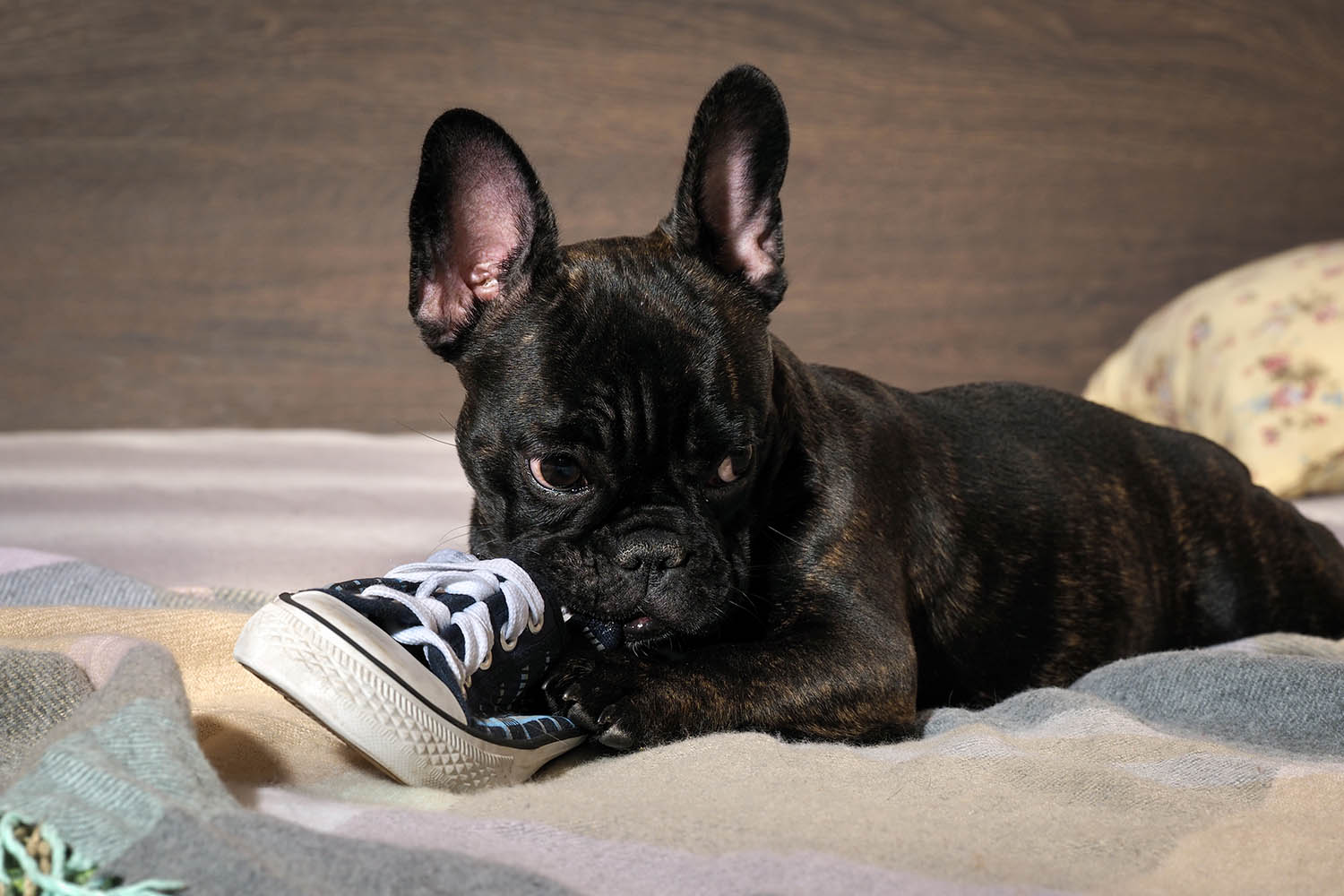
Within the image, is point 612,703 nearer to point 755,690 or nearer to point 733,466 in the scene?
point 755,690

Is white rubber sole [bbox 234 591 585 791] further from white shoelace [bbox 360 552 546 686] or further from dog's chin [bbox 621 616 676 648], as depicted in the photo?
dog's chin [bbox 621 616 676 648]

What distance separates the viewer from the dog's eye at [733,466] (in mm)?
1748

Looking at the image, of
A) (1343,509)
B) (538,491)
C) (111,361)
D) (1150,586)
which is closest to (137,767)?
(538,491)

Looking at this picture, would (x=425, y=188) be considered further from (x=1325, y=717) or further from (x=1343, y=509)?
(x=1343, y=509)

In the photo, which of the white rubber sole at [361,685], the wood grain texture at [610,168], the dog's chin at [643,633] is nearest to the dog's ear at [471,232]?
the dog's chin at [643,633]

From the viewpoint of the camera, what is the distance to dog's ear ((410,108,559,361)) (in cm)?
185

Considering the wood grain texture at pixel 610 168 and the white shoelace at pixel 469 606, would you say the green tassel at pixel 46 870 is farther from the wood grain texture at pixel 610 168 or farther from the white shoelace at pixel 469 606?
the wood grain texture at pixel 610 168

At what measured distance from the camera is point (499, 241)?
1.93 m

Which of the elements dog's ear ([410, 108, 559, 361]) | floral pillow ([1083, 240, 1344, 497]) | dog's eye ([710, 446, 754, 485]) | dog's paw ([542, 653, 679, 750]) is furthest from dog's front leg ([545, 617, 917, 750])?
floral pillow ([1083, 240, 1344, 497])

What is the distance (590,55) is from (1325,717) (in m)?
3.59

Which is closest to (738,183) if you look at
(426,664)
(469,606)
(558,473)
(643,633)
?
(558,473)

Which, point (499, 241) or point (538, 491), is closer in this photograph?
point (538, 491)

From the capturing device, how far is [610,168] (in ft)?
14.8

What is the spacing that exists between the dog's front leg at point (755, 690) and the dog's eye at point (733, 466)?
24 centimetres
